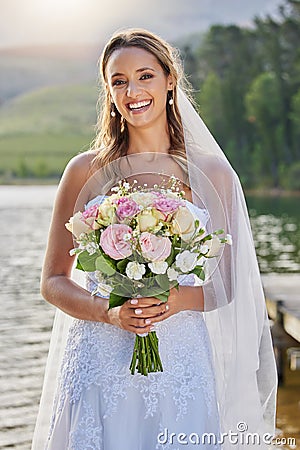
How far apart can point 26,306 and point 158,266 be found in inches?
407

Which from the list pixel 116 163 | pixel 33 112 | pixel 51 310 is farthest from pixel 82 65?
pixel 116 163

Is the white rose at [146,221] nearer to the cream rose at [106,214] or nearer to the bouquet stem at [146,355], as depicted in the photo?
the cream rose at [106,214]

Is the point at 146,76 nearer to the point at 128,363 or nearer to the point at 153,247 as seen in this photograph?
the point at 153,247

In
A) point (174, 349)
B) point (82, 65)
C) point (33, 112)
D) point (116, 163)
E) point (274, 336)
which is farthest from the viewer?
point (82, 65)

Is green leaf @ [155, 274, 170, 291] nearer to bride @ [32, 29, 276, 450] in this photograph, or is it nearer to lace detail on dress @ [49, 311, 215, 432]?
bride @ [32, 29, 276, 450]

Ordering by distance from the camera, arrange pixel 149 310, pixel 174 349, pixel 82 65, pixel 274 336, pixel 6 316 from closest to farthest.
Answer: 1. pixel 149 310
2. pixel 174 349
3. pixel 274 336
4. pixel 6 316
5. pixel 82 65

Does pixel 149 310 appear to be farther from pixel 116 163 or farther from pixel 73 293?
pixel 116 163

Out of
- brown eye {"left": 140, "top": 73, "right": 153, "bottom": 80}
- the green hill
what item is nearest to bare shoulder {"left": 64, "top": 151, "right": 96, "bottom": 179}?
brown eye {"left": 140, "top": 73, "right": 153, "bottom": 80}

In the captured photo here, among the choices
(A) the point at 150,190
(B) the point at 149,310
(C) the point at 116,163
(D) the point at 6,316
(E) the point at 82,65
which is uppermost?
(E) the point at 82,65

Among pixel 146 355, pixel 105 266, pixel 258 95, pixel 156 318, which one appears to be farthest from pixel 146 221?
pixel 258 95

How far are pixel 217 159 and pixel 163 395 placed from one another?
2.64 ft

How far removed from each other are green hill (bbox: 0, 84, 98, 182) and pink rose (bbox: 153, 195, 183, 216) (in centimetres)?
7688

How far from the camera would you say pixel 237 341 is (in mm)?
2932

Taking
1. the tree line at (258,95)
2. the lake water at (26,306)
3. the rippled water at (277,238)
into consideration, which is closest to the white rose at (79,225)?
the lake water at (26,306)
